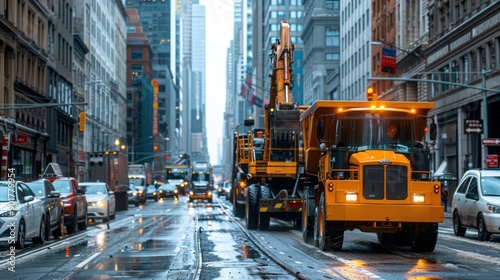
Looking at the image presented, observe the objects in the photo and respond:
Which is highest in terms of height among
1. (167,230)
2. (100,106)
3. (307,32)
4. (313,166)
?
(307,32)

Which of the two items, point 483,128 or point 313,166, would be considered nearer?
point 313,166

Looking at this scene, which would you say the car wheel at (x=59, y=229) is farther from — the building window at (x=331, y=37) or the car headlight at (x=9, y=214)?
the building window at (x=331, y=37)

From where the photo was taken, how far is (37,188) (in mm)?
25203

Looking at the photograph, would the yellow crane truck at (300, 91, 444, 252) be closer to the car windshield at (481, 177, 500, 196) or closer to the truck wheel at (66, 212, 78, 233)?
the car windshield at (481, 177, 500, 196)

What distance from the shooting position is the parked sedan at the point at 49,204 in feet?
81.1

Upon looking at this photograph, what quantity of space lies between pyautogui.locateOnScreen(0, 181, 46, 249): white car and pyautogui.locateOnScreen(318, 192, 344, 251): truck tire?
6.61 meters

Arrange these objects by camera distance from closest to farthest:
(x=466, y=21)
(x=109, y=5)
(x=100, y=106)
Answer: (x=466, y=21), (x=100, y=106), (x=109, y=5)

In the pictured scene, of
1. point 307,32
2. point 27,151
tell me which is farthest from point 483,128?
point 307,32

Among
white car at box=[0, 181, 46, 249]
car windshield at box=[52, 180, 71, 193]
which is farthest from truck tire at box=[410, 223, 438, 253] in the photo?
car windshield at box=[52, 180, 71, 193]

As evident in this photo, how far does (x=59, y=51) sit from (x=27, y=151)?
55.7 ft

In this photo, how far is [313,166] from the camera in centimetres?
2234

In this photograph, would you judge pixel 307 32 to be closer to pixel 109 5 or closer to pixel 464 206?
pixel 109 5

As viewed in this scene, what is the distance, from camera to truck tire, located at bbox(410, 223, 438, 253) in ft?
62.3

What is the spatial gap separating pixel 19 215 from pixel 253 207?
35.4 feet
